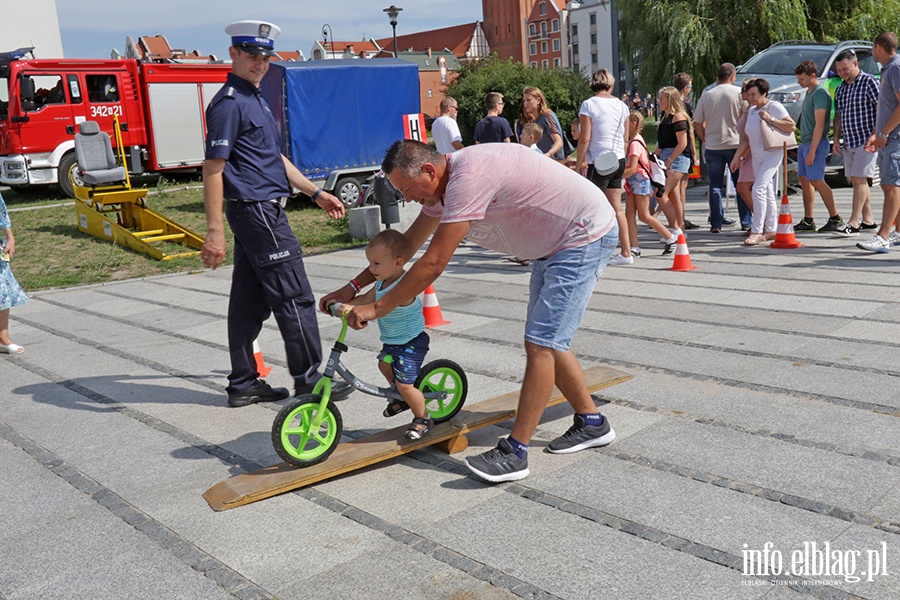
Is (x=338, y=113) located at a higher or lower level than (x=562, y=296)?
higher

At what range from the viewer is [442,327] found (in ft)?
23.8

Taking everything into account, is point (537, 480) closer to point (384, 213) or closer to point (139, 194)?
point (384, 213)

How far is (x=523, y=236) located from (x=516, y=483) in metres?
1.12

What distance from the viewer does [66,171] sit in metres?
20.5

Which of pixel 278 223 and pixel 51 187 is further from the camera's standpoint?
pixel 51 187

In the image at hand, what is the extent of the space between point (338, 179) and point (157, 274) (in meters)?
7.18

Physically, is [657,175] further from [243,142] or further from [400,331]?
[400,331]

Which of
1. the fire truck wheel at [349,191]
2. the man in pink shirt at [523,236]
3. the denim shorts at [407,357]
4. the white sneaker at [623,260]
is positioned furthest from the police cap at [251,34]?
the fire truck wheel at [349,191]

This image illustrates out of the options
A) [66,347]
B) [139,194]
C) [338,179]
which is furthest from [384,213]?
[338,179]

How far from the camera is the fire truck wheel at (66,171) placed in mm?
20359

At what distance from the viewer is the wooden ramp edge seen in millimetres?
3926

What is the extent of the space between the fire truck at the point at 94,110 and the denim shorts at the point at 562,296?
18033 millimetres

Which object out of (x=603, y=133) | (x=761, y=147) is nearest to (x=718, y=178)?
(x=761, y=147)

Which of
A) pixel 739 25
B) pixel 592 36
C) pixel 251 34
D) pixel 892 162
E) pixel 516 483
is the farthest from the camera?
pixel 592 36
